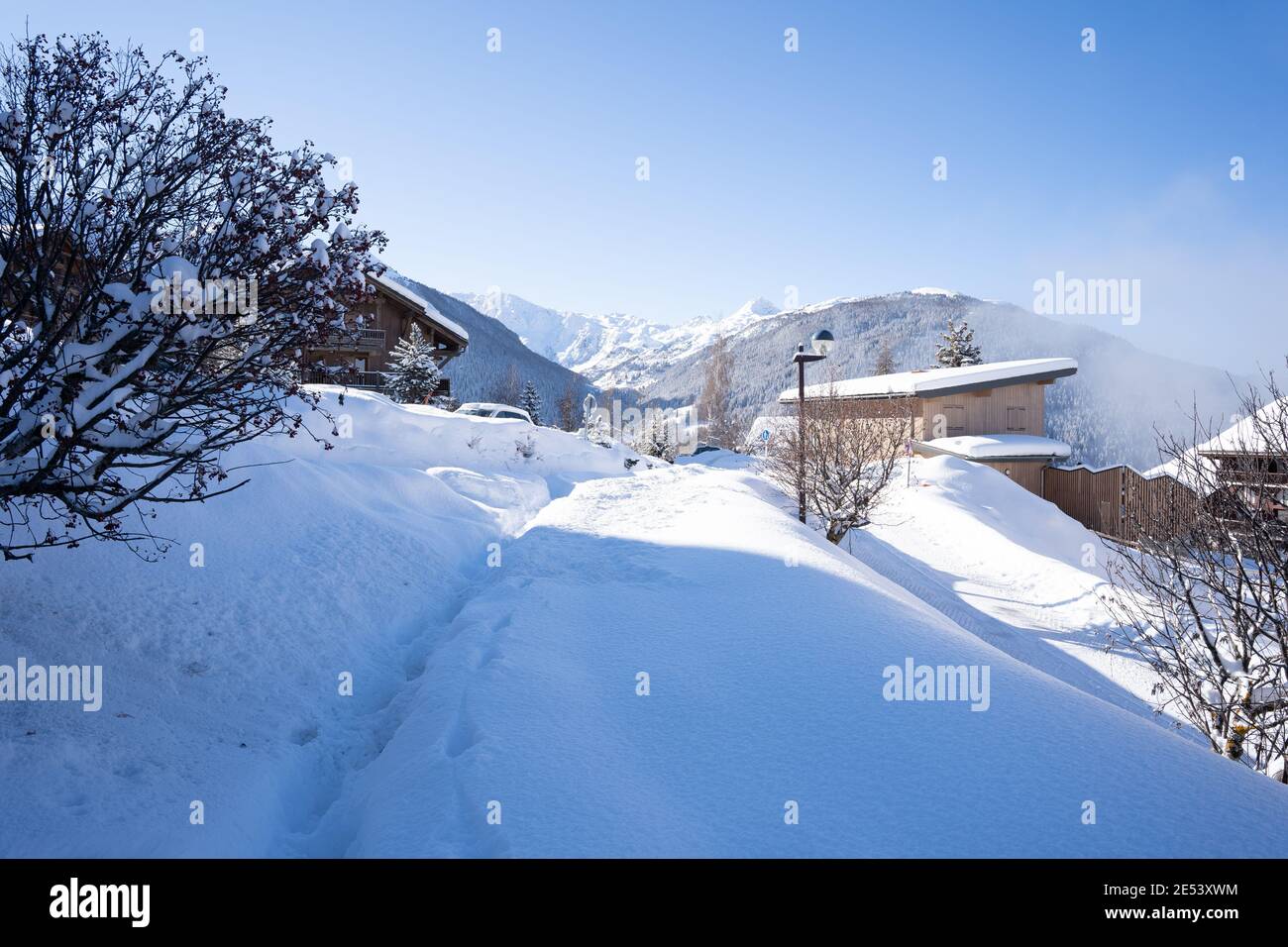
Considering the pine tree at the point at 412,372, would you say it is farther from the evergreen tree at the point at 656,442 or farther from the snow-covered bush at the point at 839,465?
the snow-covered bush at the point at 839,465

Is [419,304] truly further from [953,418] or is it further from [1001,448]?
[1001,448]

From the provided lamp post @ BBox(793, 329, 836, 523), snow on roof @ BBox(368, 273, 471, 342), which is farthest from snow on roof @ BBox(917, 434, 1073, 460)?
snow on roof @ BBox(368, 273, 471, 342)

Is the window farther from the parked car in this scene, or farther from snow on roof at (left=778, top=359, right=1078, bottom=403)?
the parked car

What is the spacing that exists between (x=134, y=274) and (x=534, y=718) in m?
3.56

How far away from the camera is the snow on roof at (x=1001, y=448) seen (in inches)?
Result: 1017

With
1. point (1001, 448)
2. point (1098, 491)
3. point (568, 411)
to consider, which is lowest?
point (1098, 491)

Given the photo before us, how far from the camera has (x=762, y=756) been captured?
3463mm

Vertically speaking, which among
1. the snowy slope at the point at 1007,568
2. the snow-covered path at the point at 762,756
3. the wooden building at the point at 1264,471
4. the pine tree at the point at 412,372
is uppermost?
the pine tree at the point at 412,372

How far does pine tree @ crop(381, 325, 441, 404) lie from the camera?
80.6 feet

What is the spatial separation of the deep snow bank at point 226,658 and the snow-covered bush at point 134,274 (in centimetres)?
136

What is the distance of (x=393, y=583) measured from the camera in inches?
291

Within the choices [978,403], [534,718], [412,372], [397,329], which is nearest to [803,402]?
[534,718]

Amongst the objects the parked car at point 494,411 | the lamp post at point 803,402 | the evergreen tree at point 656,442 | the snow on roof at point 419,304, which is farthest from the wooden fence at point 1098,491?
the snow on roof at point 419,304
